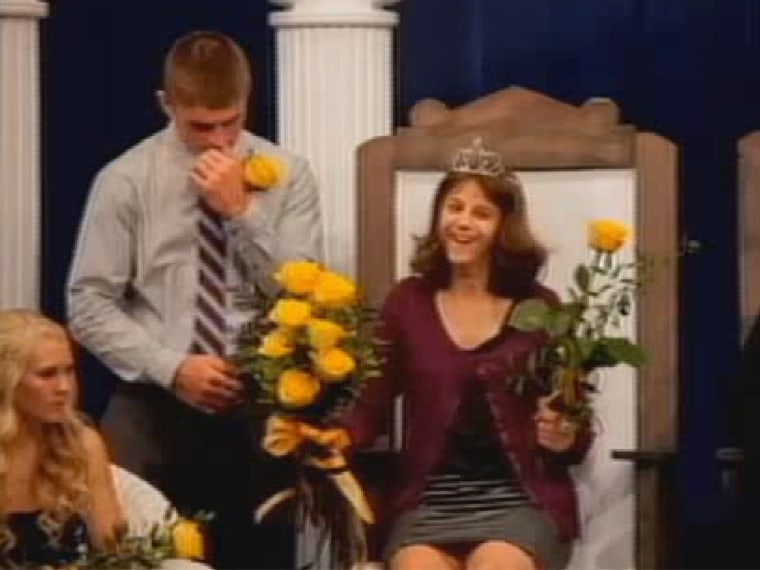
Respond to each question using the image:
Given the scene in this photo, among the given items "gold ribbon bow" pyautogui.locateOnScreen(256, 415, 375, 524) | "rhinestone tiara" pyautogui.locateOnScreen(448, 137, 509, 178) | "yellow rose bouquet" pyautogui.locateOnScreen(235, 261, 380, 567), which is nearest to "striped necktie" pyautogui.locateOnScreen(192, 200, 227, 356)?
"yellow rose bouquet" pyautogui.locateOnScreen(235, 261, 380, 567)

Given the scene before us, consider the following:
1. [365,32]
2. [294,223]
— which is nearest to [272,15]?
[365,32]

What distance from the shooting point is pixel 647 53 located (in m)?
5.72

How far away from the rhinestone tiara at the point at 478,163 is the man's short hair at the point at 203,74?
42cm

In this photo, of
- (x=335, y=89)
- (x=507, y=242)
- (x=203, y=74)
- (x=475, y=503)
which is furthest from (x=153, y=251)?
(x=475, y=503)

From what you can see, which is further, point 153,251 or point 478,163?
point 153,251

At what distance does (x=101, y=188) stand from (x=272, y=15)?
571mm

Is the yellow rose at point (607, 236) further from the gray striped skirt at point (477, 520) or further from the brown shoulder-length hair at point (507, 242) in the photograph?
the gray striped skirt at point (477, 520)

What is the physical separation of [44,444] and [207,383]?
51cm

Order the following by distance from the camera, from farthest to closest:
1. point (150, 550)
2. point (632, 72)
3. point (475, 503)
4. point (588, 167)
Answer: point (632, 72) → point (588, 167) → point (475, 503) → point (150, 550)

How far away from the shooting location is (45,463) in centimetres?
458

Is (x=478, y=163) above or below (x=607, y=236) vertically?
above

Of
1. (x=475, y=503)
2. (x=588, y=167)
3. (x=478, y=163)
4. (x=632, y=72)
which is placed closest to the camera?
(x=475, y=503)

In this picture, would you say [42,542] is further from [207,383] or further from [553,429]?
[553,429]

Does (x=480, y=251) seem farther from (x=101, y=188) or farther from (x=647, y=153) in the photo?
(x=101, y=188)
